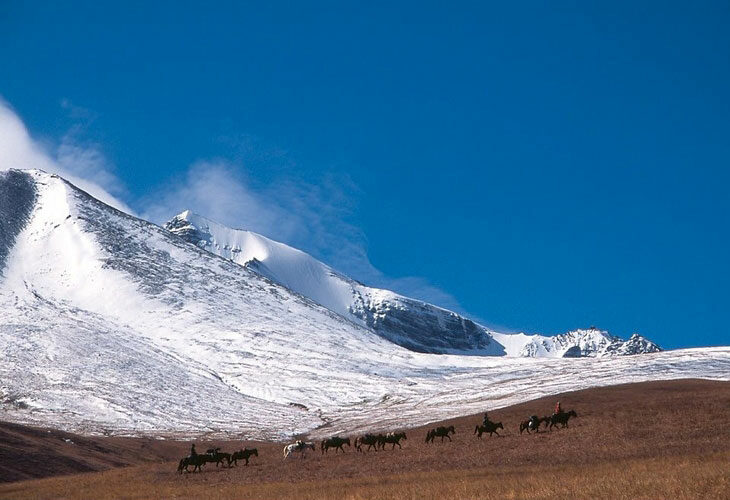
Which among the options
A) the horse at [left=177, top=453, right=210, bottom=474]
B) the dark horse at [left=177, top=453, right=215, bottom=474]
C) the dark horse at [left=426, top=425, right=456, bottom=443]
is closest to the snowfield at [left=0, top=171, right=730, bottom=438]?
the dark horse at [left=426, top=425, right=456, bottom=443]

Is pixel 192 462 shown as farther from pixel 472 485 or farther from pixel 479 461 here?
pixel 472 485

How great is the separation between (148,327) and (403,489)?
15219 centimetres

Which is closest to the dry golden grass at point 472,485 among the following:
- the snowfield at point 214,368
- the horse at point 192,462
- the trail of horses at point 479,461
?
the trail of horses at point 479,461

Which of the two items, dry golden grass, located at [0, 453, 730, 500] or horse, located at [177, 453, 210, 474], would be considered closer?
dry golden grass, located at [0, 453, 730, 500]

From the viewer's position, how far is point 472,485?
26781 mm

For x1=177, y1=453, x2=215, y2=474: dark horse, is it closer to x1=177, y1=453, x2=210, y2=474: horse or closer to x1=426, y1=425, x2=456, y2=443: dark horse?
x1=177, y1=453, x2=210, y2=474: horse

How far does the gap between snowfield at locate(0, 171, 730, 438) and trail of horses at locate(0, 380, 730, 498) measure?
42.1 m

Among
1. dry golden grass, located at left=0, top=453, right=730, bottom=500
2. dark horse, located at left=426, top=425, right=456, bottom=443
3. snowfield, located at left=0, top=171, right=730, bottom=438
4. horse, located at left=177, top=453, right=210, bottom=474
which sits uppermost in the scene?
snowfield, located at left=0, top=171, right=730, bottom=438

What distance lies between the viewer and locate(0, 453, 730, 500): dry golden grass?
841 inches

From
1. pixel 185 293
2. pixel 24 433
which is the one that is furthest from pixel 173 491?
pixel 185 293

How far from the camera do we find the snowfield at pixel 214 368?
343 ft

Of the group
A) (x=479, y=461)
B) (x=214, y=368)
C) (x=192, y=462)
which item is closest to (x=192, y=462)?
(x=192, y=462)

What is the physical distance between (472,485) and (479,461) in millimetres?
11685

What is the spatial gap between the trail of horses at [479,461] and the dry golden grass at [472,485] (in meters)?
0.08
